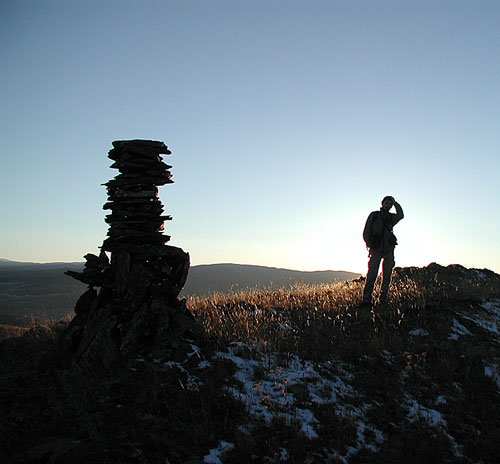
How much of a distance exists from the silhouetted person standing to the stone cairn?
17.5ft

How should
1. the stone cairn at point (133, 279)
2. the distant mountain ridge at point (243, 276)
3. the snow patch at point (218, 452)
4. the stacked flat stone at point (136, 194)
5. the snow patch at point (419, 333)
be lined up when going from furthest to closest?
the distant mountain ridge at point (243, 276) < the snow patch at point (419, 333) < the stacked flat stone at point (136, 194) < the stone cairn at point (133, 279) < the snow patch at point (218, 452)

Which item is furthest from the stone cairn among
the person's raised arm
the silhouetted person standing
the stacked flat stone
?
the person's raised arm

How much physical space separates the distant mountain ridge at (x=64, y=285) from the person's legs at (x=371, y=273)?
20.0 m

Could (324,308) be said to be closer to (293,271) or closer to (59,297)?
(59,297)

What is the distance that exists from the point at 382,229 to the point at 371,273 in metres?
1.29

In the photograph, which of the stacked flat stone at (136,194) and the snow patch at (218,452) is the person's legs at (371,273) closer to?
the stacked flat stone at (136,194)

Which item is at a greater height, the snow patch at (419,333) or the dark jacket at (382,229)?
the dark jacket at (382,229)

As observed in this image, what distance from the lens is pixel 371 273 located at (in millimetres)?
9680

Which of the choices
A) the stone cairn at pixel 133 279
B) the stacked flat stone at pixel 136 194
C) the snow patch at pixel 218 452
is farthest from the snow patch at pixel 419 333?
the stacked flat stone at pixel 136 194

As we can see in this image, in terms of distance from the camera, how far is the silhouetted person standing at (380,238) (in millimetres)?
9602

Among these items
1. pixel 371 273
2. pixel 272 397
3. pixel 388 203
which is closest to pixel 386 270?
pixel 371 273

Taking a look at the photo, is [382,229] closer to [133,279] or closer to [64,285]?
[133,279]

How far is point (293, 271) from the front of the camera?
90.2 meters

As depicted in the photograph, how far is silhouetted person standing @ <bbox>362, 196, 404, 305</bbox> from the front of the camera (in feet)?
31.5
